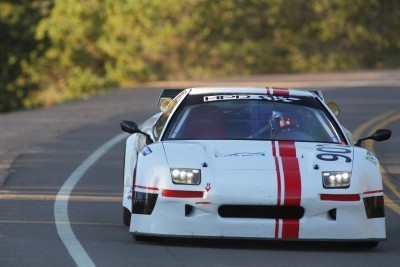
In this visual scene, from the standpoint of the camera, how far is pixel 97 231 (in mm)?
10781

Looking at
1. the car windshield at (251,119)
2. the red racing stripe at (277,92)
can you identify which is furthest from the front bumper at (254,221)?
the red racing stripe at (277,92)

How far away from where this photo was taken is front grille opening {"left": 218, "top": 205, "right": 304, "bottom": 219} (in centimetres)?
966

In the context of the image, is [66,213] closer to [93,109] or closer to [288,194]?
[288,194]

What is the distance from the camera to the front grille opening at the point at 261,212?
9.66 metres

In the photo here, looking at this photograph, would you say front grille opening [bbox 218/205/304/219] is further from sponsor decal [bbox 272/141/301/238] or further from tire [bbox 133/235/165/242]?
tire [bbox 133/235/165/242]

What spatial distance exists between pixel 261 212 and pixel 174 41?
4364cm

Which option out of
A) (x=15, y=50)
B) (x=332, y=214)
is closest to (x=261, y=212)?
(x=332, y=214)

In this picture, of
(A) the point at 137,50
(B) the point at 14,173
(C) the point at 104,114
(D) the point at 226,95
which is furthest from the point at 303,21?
(D) the point at 226,95

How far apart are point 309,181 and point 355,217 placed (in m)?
0.47

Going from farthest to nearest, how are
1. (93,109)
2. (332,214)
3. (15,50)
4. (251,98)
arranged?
(15,50), (93,109), (251,98), (332,214)

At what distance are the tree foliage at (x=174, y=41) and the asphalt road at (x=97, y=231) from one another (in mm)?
27547

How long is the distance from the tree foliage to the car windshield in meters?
34.6

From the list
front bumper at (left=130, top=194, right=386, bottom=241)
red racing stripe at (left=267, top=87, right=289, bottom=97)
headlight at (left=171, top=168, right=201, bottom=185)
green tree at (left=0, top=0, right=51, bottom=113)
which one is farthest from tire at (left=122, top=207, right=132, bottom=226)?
green tree at (left=0, top=0, right=51, bottom=113)

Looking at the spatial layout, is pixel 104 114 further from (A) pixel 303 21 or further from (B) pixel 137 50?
(A) pixel 303 21
